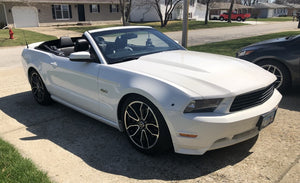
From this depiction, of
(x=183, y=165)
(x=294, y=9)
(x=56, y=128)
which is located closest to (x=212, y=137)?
(x=183, y=165)

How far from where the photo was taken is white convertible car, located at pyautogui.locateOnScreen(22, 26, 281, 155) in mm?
2875

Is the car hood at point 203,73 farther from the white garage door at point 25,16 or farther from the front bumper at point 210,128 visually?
the white garage door at point 25,16

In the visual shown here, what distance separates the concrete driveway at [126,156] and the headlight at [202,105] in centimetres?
74

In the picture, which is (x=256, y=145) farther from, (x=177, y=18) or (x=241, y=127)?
(x=177, y=18)

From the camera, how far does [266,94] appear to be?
3406 mm

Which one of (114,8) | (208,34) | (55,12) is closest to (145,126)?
(208,34)

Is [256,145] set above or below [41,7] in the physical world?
below

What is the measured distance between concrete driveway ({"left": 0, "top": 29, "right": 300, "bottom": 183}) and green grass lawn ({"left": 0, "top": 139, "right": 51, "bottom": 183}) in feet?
0.42

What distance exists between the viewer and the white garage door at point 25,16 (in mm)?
28622

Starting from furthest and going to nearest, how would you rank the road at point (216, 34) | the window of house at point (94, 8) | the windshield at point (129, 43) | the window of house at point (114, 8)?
1. the window of house at point (114, 8)
2. the window of house at point (94, 8)
3. the road at point (216, 34)
4. the windshield at point (129, 43)

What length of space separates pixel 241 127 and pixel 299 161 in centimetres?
92

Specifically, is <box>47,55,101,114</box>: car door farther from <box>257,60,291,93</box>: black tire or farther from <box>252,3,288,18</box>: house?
<box>252,3,288,18</box>: house

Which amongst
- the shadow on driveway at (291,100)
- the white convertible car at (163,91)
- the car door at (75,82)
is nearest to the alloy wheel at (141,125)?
the white convertible car at (163,91)

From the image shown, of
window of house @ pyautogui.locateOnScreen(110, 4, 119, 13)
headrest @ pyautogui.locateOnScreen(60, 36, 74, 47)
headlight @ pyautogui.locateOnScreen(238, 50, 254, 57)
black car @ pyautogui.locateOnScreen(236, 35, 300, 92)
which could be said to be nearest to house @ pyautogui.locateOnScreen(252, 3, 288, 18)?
window of house @ pyautogui.locateOnScreen(110, 4, 119, 13)
